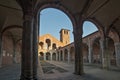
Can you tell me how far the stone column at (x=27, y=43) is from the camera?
6727mm

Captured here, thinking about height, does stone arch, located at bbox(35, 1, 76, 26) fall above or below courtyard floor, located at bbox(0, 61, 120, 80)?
above

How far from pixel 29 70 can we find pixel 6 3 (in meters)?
7.04

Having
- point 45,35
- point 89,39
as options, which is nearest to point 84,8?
point 89,39

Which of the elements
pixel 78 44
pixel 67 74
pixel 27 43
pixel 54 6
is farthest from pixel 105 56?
pixel 27 43

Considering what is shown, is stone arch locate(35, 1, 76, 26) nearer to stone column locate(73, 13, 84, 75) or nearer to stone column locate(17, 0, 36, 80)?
stone column locate(73, 13, 84, 75)

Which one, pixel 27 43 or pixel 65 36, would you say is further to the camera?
pixel 65 36

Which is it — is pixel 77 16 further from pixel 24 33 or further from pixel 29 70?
pixel 29 70

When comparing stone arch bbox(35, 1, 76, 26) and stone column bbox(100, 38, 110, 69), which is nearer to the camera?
stone arch bbox(35, 1, 76, 26)

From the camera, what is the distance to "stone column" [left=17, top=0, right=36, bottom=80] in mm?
6727

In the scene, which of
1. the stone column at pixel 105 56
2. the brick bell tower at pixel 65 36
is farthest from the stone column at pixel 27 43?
the brick bell tower at pixel 65 36

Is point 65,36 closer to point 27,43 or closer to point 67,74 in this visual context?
point 67,74

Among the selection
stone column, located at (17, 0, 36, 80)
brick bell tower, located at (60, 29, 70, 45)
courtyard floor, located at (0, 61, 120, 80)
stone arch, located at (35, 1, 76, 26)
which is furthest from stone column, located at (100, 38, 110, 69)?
brick bell tower, located at (60, 29, 70, 45)

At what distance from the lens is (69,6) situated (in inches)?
423

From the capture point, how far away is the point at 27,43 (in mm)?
6969
